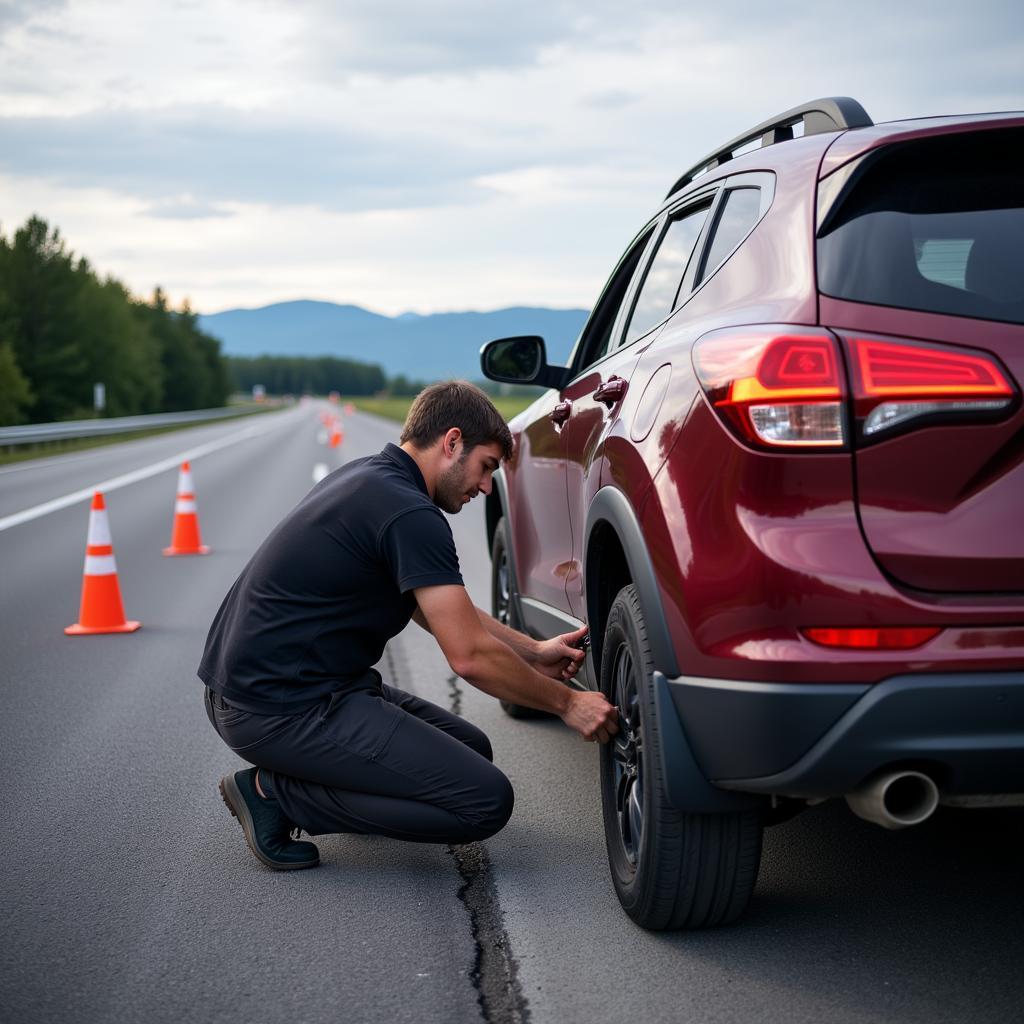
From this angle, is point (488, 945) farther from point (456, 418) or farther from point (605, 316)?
point (605, 316)

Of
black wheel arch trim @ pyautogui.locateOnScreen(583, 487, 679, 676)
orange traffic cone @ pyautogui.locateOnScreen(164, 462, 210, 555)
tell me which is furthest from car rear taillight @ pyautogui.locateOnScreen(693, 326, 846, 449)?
orange traffic cone @ pyautogui.locateOnScreen(164, 462, 210, 555)

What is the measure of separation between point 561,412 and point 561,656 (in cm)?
87

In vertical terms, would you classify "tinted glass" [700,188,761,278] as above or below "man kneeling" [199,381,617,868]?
above

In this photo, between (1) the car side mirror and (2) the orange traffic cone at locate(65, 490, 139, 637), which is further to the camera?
(2) the orange traffic cone at locate(65, 490, 139, 637)

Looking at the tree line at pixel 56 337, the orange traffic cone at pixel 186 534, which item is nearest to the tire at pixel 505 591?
the orange traffic cone at pixel 186 534

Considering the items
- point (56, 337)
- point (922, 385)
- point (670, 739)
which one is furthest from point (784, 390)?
point (56, 337)

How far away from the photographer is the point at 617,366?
385 centimetres

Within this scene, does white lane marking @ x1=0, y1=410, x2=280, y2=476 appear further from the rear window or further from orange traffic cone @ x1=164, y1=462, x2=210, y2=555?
the rear window

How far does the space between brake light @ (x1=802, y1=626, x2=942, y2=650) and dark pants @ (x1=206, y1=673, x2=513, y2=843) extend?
1.58m

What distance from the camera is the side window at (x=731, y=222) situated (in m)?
3.17

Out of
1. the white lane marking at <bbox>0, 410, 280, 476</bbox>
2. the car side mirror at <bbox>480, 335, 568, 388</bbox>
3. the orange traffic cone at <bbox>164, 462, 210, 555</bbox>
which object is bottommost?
the white lane marking at <bbox>0, 410, 280, 476</bbox>

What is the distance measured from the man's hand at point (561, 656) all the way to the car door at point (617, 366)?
10 cm

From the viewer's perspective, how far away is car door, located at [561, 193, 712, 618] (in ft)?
12.1

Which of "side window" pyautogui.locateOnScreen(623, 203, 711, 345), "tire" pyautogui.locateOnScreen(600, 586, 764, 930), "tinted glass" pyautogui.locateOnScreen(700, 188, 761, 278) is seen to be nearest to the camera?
"tire" pyautogui.locateOnScreen(600, 586, 764, 930)
